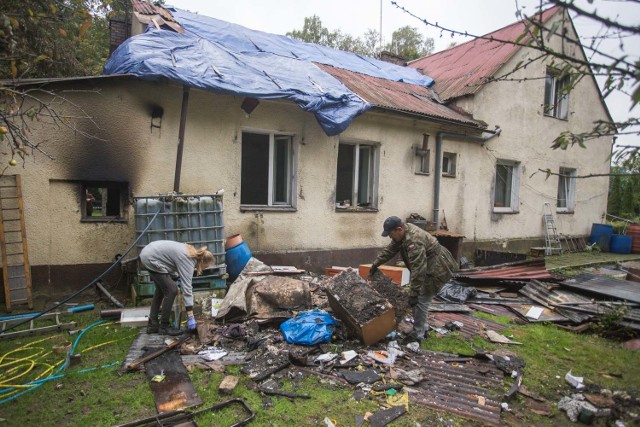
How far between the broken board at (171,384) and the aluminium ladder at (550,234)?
12.2 meters

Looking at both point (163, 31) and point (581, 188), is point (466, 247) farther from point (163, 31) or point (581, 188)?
point (163, 31)

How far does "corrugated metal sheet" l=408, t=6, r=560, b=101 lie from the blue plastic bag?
7829mm

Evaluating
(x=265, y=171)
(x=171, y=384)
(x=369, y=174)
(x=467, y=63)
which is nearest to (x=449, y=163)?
(x=369, y=174)

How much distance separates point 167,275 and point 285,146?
399 centimetres

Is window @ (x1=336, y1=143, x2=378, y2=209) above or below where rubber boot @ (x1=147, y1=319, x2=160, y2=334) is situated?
above

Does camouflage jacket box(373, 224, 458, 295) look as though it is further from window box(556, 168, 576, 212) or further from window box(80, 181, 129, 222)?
window box(556, 168, 576, 212)

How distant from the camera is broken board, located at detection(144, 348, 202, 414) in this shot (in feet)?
11.2

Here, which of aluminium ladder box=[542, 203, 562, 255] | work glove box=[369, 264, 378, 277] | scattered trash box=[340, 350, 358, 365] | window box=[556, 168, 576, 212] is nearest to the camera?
scattered trash box=[340, 350, 358, 365]

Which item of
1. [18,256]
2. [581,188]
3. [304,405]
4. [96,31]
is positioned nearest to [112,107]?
[18,256]

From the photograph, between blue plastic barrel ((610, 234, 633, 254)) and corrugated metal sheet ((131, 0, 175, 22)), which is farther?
blue plastic barrel ((610, 234, 633, 254))

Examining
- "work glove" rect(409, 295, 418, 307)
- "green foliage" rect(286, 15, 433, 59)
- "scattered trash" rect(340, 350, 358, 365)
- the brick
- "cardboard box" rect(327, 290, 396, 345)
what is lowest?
the brick

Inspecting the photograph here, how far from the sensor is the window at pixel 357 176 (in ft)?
28.5

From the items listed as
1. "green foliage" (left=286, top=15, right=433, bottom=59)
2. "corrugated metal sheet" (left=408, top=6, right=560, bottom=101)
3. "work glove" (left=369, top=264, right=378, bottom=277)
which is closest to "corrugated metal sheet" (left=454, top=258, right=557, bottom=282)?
"work glove" (left=369, top=264, right=378, bottom=277)

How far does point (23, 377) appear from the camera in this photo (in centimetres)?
382
